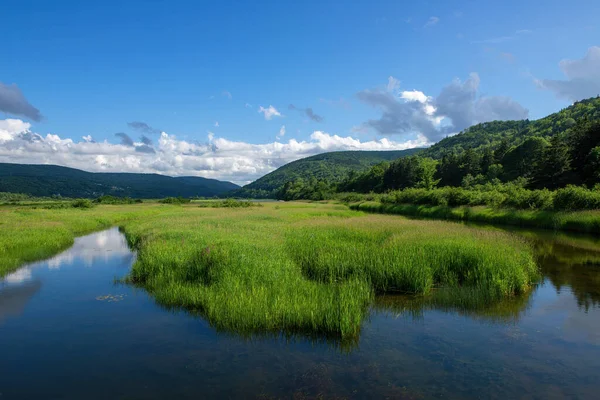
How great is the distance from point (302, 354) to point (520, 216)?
1825 inches

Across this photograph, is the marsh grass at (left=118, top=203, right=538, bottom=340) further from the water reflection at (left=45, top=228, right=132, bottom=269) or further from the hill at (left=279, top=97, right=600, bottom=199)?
the hill at (left=279, top=97, right=600, bottom=199)

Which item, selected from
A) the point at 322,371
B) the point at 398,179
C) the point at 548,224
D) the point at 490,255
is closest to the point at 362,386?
the point at 322,371

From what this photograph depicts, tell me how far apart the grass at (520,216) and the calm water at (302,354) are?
2741 cm

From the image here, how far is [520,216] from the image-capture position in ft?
154

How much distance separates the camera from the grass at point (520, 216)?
38.4 meters

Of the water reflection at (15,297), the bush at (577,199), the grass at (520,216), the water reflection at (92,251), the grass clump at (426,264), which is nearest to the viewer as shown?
the water reflection at (15,297)

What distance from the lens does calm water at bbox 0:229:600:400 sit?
9055mm

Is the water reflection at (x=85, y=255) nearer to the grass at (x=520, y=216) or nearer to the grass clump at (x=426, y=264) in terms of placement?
the grass clump at (x=426, y=264)

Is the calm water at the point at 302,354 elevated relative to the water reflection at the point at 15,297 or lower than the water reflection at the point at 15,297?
elevated

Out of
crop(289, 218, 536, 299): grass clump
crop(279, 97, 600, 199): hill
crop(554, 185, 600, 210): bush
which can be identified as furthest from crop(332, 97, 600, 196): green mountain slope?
crop(289, 218, 536, 299): grass clump

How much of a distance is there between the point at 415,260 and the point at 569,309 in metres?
6.43

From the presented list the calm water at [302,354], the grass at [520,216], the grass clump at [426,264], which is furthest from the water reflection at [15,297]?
the grass at [520,216]

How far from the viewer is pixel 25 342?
39.7 feet

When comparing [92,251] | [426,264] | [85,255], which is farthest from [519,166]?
[85,255]
